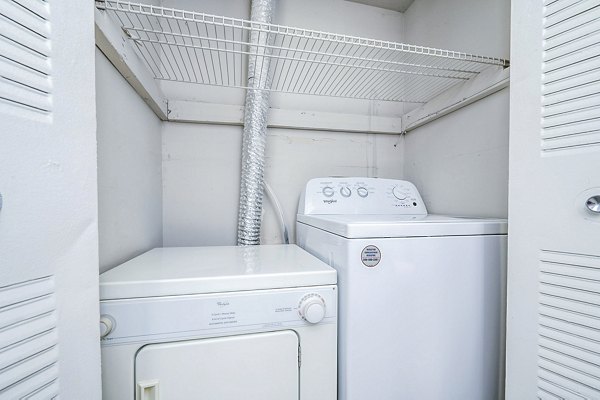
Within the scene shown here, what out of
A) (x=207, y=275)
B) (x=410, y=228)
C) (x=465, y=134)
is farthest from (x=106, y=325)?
(x=465, y=134)

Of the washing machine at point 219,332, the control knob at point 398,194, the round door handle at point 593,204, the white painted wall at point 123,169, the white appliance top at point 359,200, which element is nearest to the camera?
the round door handle at point 593,204

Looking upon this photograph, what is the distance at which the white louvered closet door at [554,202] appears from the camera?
51 centimetres

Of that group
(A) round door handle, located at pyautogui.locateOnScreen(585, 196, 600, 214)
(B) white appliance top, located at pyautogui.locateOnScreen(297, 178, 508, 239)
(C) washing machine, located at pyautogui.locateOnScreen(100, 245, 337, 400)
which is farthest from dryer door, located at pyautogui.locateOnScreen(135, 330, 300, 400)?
(A) round door handle, located at pyautogui.locateOnScreen(585, 196, 600, 214)

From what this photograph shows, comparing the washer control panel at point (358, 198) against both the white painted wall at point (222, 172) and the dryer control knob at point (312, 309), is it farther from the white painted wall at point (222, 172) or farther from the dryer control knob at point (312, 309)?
the dryer control knob at point (312, 309)

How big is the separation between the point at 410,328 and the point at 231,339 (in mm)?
508

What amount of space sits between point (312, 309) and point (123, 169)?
30.2 inches

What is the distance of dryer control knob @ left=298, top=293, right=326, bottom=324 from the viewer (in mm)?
667

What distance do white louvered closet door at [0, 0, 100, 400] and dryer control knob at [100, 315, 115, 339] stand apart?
0.07m

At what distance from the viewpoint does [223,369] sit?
2.10ft

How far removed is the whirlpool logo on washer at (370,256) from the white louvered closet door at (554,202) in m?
0.34

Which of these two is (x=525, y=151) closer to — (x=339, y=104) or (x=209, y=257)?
(x=209, y=257)

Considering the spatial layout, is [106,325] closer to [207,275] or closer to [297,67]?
[207,275]

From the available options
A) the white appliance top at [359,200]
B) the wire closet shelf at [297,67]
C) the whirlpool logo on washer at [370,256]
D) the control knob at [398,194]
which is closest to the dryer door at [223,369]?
the whirlpool logo on washer at [370,256]

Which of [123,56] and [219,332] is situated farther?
[123,56]
